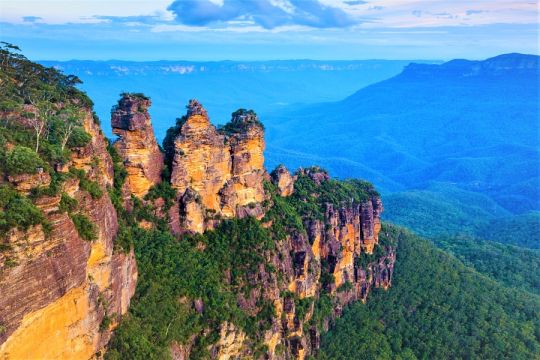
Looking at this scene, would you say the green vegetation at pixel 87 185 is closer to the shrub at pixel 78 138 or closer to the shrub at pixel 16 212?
the shrub at pixel 78 138

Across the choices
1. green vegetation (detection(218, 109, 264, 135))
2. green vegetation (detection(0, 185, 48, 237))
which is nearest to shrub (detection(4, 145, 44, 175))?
green vegetation (detection(0, 185, 48, 237))

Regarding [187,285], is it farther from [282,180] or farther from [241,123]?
[282,180]

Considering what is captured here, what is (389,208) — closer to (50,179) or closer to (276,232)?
(276,232)

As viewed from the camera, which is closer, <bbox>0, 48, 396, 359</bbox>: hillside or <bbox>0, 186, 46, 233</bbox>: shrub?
<bbox>0, 186, 46, 233</bbox>: shrub

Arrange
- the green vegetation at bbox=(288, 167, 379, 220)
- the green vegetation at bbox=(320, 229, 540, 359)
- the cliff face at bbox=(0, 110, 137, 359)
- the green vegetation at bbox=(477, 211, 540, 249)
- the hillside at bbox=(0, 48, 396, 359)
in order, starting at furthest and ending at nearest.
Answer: the green vegetation at bbox=(477, 211, 540, 249)
the green vegetation at bbox=(288, 167, 379, 220)
the green vegetation at bbox=(320, 229, 540, 359)
the hillside at bbox=(0, 48, 396, 359)
the cliff face at bbox=(0, 110, 137, 359)

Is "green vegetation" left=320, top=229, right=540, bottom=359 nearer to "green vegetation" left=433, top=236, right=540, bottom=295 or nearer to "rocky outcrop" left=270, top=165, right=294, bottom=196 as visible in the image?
"green vegetation" left=433, top=236, right=540, bottom=295

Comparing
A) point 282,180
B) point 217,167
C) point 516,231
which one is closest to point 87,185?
point 217,167
